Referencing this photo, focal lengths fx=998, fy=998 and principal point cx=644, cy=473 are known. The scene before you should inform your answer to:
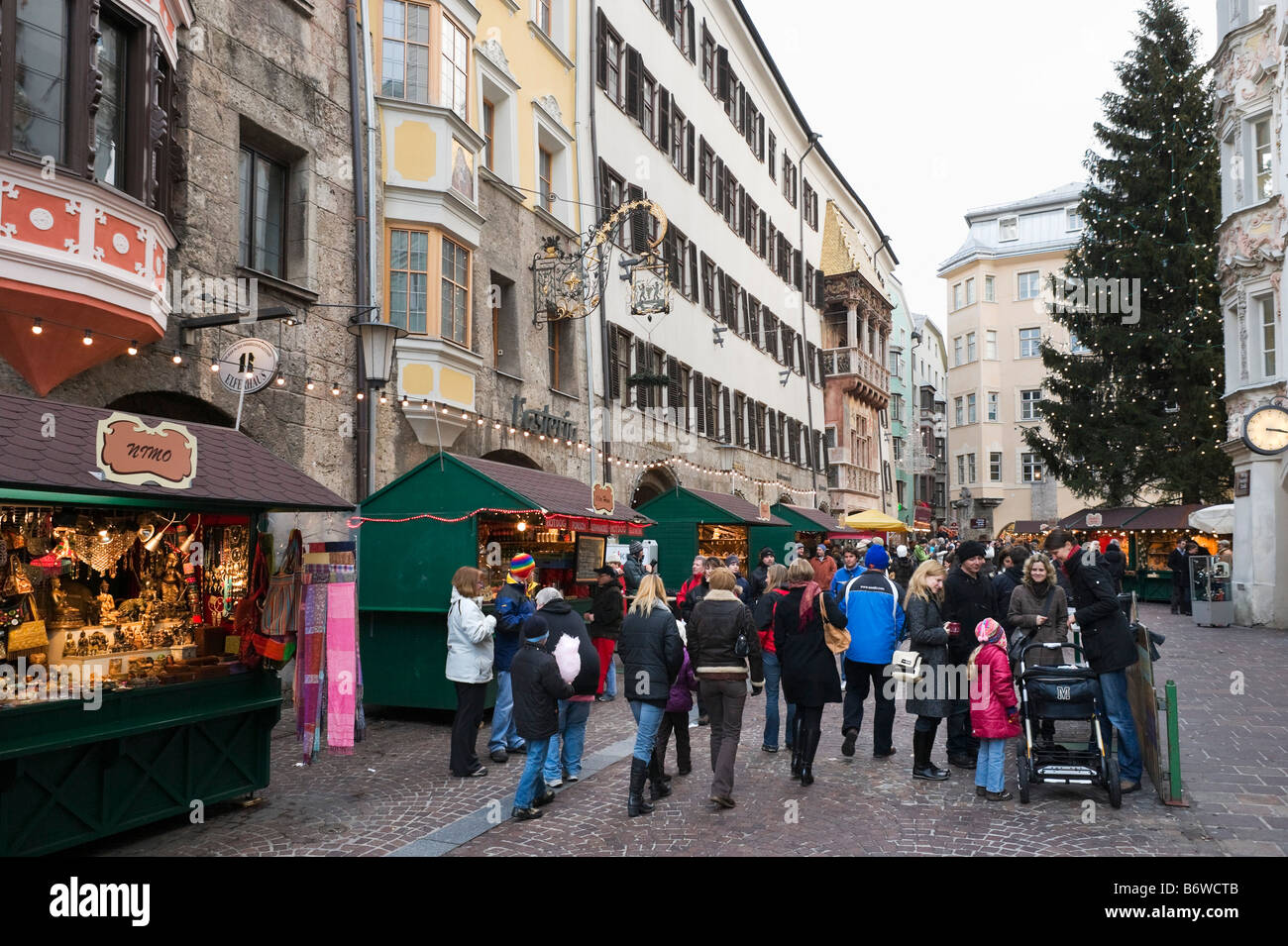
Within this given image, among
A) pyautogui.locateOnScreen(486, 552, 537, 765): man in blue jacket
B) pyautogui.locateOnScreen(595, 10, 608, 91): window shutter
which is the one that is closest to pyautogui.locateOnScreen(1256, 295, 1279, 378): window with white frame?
pyautogui.locateOnScreen(595, 10, 608, 91): window shutter

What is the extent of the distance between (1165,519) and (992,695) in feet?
84.1

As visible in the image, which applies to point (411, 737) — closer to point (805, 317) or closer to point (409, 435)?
point (409, 435)

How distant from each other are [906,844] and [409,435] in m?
9.88

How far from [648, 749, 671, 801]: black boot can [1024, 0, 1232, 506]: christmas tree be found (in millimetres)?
27307

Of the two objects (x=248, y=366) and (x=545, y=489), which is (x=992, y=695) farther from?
(x=248, y=366)

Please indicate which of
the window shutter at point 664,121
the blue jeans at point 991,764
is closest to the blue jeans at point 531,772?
the blue jeans at point 991,764

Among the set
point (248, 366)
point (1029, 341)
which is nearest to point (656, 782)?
point (248, 366)

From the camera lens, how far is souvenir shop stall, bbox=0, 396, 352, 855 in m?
6.18

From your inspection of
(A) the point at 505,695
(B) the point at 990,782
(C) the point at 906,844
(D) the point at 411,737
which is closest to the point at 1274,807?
(B) the point at 990,782

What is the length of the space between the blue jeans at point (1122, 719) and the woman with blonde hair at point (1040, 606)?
56 cm

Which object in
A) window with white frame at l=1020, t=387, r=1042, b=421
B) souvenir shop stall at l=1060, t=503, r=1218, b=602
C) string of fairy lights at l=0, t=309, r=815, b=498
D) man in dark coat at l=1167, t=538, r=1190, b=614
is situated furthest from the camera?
window with white frame at l=1020, t=387, r=1042, b=421

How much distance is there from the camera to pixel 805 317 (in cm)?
4078
